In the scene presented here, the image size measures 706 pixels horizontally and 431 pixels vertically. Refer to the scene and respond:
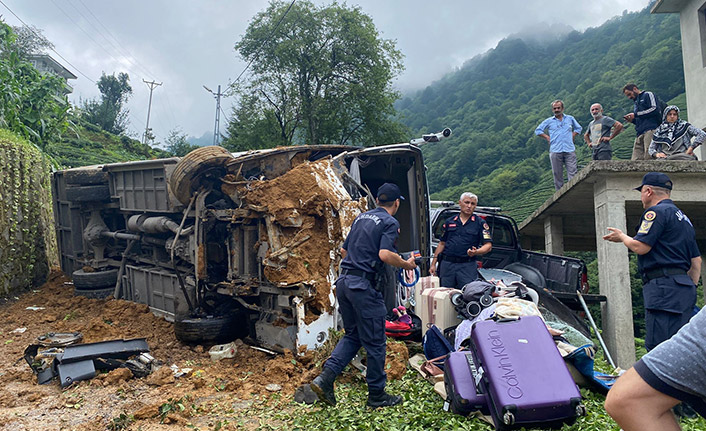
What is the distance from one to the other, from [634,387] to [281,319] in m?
4.13

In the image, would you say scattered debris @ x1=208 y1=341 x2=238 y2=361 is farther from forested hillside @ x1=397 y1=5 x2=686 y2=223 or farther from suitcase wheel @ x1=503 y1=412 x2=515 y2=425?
forested hillside @ x1=397 y1=5 x2=686 y2=223

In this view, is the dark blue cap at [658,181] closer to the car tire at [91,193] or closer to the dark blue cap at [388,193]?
the dark blue cap at [388,193]

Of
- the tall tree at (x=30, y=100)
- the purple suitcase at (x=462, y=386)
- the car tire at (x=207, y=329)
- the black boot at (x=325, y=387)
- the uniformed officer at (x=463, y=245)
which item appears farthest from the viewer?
the tall tree at (x=30, y=100)

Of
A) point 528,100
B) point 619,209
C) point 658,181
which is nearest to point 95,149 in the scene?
point 619,209

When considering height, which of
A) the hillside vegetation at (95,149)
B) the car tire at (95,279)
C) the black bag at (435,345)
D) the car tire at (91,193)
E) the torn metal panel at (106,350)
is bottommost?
the black bag at (435,345)

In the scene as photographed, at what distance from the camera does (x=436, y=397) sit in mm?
4113

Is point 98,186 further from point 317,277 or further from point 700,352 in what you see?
point 700,352

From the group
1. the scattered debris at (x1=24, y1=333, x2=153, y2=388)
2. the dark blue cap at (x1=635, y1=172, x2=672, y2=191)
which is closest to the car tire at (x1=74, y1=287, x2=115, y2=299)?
the scattered debris at (x1=24, y1=333, x2=153, y2=388)

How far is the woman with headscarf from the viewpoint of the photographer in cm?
718

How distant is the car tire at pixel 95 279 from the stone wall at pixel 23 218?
1360 millimetres

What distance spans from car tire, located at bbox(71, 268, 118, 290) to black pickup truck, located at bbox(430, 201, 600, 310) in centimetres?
493

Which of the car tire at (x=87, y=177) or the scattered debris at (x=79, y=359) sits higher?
the car tire at (x=87, y=177)

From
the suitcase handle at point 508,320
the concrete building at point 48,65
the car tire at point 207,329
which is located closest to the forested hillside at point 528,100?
the suitcase handle at point 508,320

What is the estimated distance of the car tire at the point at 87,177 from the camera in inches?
307
